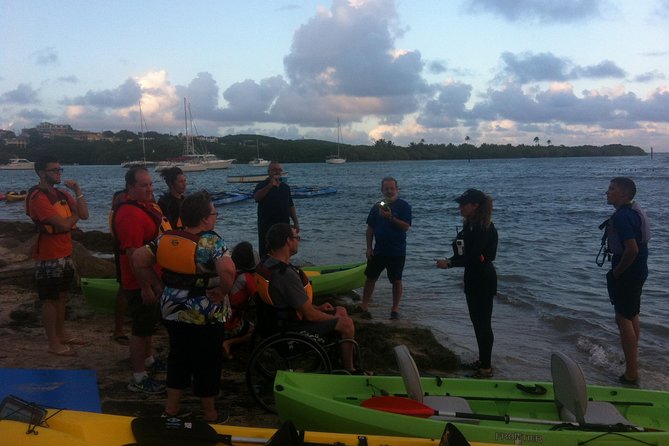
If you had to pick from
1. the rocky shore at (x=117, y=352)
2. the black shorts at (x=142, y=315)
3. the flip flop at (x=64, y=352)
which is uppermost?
the black shorts at (x=142, y=315)

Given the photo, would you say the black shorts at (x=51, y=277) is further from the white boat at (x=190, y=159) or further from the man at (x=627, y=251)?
the white boat at (x=190, y=159)

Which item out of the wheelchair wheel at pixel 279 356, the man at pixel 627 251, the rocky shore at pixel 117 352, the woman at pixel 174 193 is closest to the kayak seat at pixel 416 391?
the wheelchair wheel at pixel 279 356

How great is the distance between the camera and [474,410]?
165 inches

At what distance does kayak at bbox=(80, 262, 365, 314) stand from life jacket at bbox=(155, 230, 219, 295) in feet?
12.9

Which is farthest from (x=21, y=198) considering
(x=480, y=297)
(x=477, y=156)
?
(x=477, y=156)

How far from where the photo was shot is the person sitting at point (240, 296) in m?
5.42

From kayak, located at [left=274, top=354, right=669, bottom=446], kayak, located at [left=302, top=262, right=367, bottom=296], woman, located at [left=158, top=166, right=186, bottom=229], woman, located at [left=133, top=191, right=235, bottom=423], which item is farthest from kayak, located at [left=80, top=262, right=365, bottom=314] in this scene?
kayak, located at [left=274, top=354, right=669, bottom=446]

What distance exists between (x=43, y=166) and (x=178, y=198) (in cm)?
130

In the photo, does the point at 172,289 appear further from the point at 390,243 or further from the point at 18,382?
the point at 390,243

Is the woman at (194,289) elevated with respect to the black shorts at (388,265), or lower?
elevated

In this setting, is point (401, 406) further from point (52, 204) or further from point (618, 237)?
point (52, 204)

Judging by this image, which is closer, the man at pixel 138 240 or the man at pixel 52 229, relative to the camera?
the man at pixel 138 240

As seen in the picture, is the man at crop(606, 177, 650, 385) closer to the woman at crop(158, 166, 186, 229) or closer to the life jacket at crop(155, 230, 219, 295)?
the life jacket at crop(155, 230, 219, 295)

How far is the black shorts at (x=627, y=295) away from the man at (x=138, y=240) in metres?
4.32
